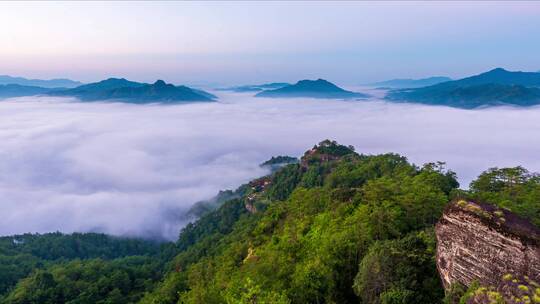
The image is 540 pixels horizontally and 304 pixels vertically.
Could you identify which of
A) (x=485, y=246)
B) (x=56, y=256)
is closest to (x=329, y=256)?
(x=485, y=246)

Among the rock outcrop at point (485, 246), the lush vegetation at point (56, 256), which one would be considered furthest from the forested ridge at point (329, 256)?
the rock outcrop at point (485, 246)

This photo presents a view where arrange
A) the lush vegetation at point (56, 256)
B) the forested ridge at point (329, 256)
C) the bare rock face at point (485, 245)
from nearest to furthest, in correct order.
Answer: the bare rock face at point (485, 245) → the forested ridge at point (329, 256) → the lush vegetation at point (56, 256)

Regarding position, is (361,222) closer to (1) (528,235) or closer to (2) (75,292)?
(1) (528,235)

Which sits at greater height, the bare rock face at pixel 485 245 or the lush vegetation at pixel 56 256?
the bare rock face at pixel 485 245

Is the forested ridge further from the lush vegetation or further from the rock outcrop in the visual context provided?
the rock outcrop

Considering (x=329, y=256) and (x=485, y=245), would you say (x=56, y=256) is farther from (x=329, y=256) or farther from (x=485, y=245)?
(x=485, y=245)

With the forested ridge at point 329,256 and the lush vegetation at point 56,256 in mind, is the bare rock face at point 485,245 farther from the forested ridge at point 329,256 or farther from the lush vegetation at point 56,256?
the lush vegetation at point 56,256

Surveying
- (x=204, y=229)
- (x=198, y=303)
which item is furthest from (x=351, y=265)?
(x=204, y=229)
